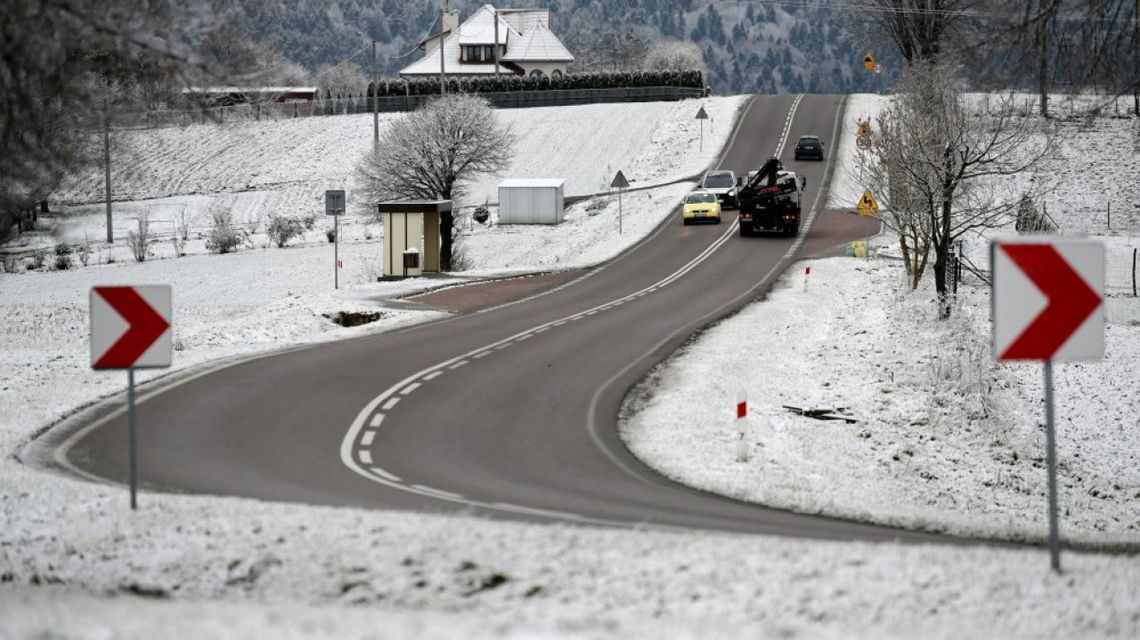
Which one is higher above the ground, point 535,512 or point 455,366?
point 535,512

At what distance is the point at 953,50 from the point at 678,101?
267 feet

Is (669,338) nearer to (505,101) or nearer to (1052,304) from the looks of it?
(1052,304)

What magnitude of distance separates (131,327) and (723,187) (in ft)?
168

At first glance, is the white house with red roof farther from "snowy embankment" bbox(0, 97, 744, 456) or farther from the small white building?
the small white building

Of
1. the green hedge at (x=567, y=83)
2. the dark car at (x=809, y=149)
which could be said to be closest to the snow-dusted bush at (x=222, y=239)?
the dark car at (x=809, y=149)

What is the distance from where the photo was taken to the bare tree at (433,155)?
55562 millimetres

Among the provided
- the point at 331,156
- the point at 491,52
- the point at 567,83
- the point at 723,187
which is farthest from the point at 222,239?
the point at 491,52

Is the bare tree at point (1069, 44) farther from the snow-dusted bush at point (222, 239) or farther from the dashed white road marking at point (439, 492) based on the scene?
the snow-dusted bush at point (222, 239)

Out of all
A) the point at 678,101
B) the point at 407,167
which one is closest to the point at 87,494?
the point at 407,167

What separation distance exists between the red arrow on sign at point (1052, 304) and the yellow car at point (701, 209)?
46.5 meters

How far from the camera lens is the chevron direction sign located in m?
8.02

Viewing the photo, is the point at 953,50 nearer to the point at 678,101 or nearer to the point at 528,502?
the point at 528,502

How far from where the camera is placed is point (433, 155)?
185 feet

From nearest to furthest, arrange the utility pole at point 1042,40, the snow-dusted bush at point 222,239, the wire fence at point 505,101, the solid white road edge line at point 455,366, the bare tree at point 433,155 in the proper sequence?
the utility pole at point 1042,40 → the solid white road edge line at point 455,366 → the bare tree at point 433,155 → the snow-dusted bush at point 222,239 → the wire fence at point 505,101
